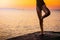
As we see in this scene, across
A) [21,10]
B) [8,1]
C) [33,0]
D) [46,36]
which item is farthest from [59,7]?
[46,36]

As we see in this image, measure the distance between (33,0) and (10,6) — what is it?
1.03 m

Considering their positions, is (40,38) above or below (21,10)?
below

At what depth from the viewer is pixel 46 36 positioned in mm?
3402

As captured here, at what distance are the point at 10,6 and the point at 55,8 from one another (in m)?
1.87

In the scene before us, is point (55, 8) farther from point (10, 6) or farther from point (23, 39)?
point (23, 39)

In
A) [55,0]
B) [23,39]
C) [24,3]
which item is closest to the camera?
[23,39]

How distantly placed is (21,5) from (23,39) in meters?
5.10

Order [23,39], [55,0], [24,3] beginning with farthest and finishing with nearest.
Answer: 1. [24,3]
2. [55,0]
3. [23,39]

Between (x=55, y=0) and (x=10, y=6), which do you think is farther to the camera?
(x=10, y=6)

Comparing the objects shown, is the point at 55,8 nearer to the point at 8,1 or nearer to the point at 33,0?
the point at 33,0

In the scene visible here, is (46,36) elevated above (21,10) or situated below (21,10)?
below

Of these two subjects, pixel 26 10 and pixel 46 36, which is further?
pixel 26 10

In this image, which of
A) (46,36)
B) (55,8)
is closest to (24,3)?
(55,8)

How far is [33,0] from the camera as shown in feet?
26.0
